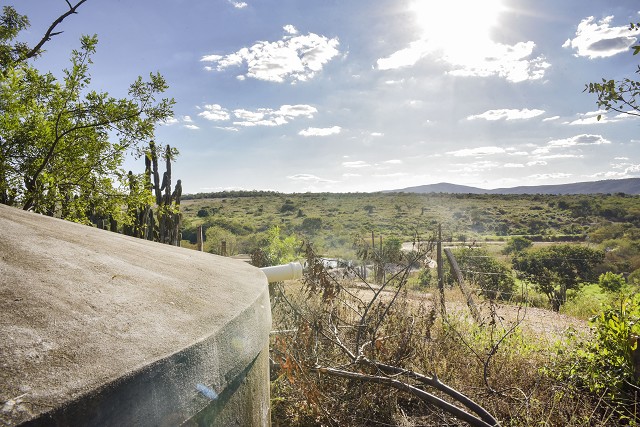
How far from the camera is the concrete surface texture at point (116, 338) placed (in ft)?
3.79

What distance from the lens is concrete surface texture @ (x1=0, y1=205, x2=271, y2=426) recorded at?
3.79 ft

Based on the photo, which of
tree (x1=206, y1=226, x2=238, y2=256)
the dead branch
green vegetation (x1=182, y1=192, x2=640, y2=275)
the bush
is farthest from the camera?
green vegetation (x1=182, y1=192, x2=640, y2=275)

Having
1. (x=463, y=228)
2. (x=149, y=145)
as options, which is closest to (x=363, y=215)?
(x=463, y=228)

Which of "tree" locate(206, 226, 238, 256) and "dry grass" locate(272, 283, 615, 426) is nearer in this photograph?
"dry grass" locate(272, 283, 615, 426)

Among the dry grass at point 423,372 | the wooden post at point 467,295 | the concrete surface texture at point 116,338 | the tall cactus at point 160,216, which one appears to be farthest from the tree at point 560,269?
the concrete surface texture at point 116,338

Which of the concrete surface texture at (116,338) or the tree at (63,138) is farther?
the tree at (63,138)

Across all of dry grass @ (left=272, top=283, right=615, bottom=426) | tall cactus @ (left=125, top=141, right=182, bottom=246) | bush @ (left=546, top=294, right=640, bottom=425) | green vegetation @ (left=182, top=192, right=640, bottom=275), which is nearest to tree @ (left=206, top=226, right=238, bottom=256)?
green vegetation @ (left=182, top=192, right=640, bottom=275)

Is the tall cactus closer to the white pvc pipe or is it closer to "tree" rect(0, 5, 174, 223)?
"tree" rect(0, 5, 174, 223)

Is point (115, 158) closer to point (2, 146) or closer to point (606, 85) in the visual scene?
point (2, 146)

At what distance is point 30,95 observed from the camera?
18.8 ft

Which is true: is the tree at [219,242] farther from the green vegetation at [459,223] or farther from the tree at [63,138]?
the tree at [63,138]

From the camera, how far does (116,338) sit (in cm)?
143

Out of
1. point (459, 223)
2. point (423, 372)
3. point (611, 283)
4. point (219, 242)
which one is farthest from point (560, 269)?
point (459, 223)

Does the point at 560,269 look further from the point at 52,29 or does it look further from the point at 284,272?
the point at 52,29
